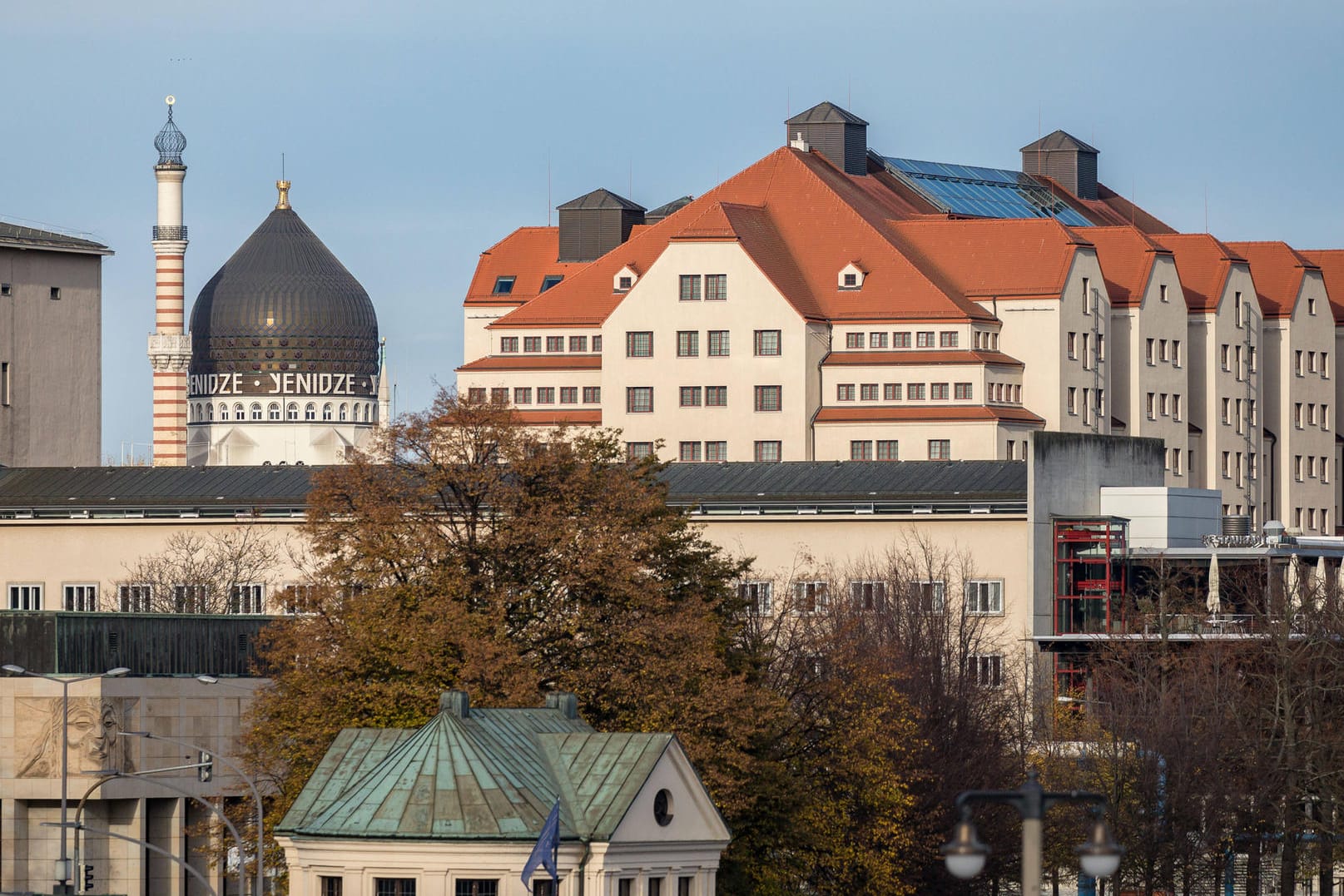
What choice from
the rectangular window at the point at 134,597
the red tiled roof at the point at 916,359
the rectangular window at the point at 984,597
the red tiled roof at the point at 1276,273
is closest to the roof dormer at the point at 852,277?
the red tiled roof at the point at 916,359

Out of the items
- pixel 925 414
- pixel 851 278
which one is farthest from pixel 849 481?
pixel 851 278

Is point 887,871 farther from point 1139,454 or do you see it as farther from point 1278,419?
point 1278,419

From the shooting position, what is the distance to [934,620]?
106m

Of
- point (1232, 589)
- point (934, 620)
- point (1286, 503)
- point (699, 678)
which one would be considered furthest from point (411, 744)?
point (1286, 503)

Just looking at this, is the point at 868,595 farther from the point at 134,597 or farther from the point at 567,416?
the point at 567,416

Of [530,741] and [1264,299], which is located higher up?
[1264,299]

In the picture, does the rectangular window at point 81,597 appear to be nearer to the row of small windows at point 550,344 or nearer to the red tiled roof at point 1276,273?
the row of small windows at point 550,344

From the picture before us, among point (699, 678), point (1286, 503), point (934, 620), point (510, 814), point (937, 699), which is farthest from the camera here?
point (1286, 503)

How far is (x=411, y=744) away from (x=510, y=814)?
2884 millimetres

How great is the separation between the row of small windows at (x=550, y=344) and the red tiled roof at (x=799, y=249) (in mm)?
770

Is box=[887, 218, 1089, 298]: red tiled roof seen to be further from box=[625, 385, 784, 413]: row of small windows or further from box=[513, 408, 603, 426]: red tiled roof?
box=[513, 408, 603, 426]: red tiled roof

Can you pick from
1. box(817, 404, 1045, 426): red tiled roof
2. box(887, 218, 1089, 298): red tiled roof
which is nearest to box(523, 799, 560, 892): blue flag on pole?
box(817, 404, 1045, 426): red tiled roof

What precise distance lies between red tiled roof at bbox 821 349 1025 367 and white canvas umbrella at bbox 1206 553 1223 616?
125 feet

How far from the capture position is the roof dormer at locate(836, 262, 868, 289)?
15825cm
